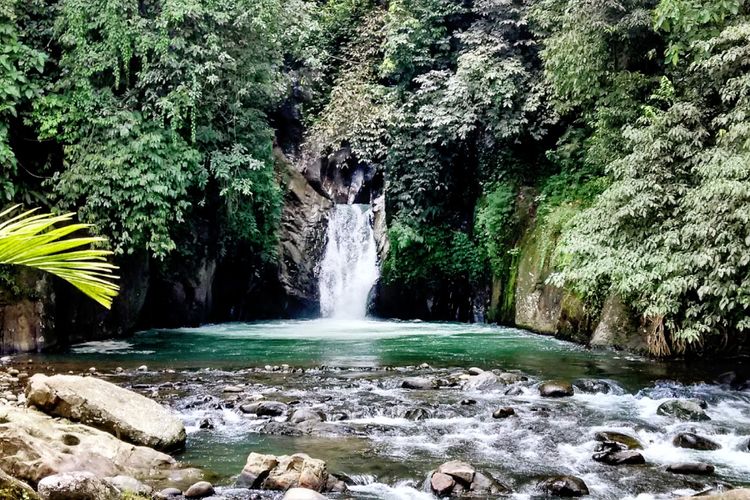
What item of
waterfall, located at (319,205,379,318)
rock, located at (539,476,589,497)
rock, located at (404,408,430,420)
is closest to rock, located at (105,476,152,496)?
rock, located at (539,476,589,497)

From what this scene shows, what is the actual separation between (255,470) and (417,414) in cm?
263

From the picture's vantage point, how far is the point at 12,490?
3041 millimetres

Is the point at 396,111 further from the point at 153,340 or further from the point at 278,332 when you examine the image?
the point at 153,340

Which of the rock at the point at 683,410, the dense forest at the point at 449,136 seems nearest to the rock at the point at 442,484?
the rock at the point at 683,410

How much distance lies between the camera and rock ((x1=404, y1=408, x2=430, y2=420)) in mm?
7488

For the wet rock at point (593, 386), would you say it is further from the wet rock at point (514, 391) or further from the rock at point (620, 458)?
the rock at point (620, 458)

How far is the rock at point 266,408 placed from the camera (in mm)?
7539

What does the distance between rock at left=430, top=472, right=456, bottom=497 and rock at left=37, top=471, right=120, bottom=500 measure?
2.44 meters

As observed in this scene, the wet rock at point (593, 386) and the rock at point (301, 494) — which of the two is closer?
the rock at point (301, 494)

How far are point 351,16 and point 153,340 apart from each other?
13942mm

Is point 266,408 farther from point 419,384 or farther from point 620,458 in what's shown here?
point 620,458

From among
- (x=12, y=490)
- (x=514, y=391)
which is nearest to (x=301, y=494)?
(x=12, y=490)

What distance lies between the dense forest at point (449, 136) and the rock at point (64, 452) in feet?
21.9

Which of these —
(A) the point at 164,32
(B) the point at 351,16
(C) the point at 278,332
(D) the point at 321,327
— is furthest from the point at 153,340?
(B) the point at 351,16
